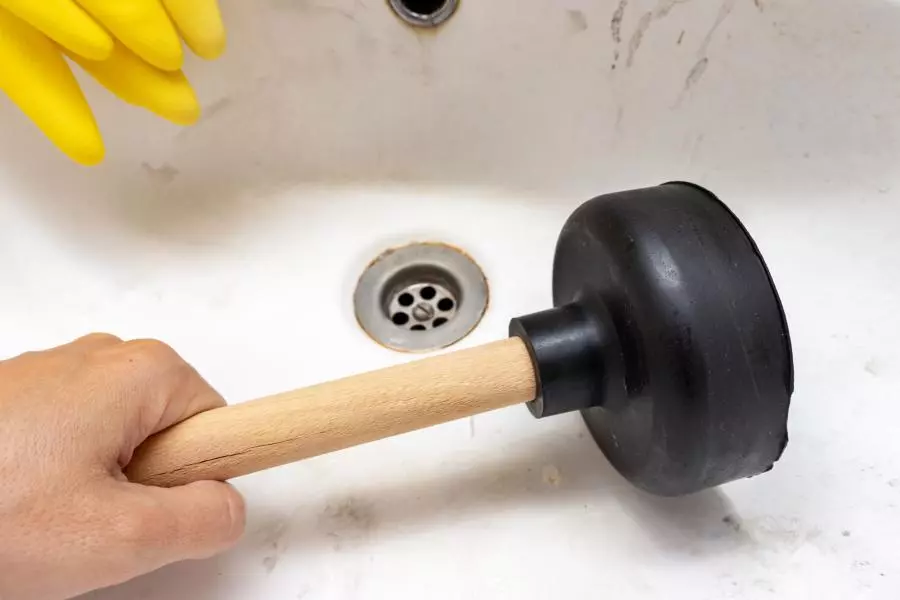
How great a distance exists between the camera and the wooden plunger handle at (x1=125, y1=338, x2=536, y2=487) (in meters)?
0.38

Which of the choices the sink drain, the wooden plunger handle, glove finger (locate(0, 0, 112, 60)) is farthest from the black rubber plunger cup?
glove finger (locate(0, 0, 112, 60))

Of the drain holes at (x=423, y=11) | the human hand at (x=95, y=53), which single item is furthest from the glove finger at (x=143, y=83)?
the drain holes at (x=423, y=11)

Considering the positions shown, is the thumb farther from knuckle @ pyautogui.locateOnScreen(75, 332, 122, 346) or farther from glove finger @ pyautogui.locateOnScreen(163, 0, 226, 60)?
glove finger @ pyautogui.locateOnScreen(163, 0, 226, 60)

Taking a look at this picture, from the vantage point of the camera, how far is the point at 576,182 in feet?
1.85

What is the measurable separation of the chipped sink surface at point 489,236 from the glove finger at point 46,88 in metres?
0.06

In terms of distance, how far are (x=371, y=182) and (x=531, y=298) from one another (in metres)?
0.14

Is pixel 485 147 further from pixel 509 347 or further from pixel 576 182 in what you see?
pixel 509 347

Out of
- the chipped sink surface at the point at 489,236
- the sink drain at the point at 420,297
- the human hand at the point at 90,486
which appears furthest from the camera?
the sink drain at the point at 420,297

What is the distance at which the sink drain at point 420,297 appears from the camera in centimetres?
54

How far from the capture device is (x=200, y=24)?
0.44 m

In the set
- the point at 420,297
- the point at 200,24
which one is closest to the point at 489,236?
the point at 420,297

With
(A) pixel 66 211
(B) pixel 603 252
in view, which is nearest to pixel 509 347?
(B) pixel 603 252

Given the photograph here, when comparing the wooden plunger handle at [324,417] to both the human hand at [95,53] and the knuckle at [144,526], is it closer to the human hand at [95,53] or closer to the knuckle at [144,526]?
the knuckle at [144,526]

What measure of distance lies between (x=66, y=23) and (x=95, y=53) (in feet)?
0.06
